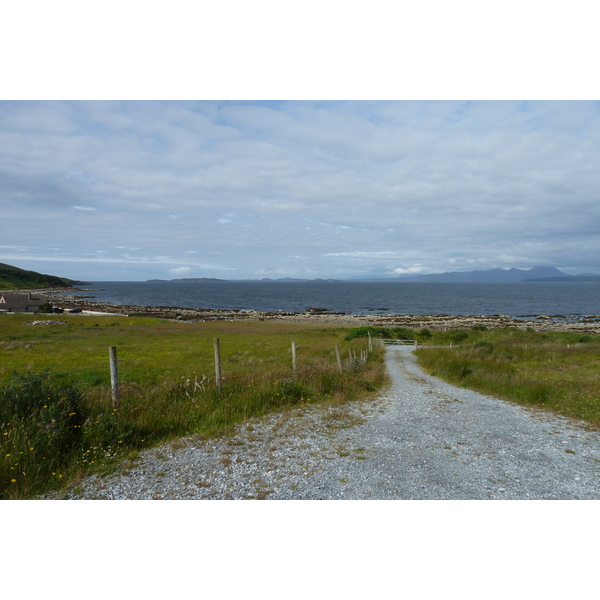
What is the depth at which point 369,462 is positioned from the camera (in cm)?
656

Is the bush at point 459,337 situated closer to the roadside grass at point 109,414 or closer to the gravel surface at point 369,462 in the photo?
the roadside grass at point 109,414

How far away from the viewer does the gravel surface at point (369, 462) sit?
5.52 meters

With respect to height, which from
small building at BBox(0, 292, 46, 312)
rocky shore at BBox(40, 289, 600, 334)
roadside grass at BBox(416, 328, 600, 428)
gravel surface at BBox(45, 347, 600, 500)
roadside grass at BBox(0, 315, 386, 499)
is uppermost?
small building at BBox(0, 292, 46, 312)

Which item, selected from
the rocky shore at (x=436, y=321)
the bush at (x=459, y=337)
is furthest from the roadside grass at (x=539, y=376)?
the rocky shore at (x=436, y=321)

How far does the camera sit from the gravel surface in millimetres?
5520

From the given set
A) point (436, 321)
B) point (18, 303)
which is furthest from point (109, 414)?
point (18, 303)

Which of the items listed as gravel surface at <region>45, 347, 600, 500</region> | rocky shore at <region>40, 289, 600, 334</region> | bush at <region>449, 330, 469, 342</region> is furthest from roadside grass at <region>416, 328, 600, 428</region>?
rocky shore at <region>40, 289, 600, 334</region>

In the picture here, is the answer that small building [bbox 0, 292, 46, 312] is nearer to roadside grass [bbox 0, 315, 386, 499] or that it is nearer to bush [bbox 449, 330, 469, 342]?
roadside grass [bbox 0, 315, 386, 499]

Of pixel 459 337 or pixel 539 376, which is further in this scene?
pixel 459 337

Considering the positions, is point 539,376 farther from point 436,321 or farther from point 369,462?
point 436,321

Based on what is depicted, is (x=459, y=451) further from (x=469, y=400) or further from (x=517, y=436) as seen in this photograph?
(x=469, y=400)

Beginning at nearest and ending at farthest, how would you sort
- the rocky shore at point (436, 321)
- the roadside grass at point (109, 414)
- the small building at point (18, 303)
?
the roadside grass at point (109, 414)
the rocky shore at point (436, 321)
the small building at point (18, 303)

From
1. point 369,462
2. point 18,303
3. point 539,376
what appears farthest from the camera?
point 18,303

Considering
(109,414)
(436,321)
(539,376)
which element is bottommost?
(436,321)
